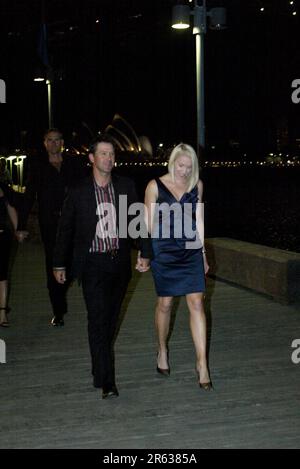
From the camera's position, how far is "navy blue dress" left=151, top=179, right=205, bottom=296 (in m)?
6.05

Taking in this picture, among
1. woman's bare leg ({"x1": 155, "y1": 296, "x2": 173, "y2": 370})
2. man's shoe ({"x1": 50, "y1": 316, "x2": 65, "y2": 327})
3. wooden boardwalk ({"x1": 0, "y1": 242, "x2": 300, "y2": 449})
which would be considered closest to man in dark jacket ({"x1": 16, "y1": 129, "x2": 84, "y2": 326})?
man's shoe ({"x1": 50, "y1": 316, "x2": 65, "y2": 327})

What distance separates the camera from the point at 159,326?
6.42 metres

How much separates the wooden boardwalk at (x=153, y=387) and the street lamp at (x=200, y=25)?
4615 mm

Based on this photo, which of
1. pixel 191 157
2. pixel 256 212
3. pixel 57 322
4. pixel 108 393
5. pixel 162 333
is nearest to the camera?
pixel 108 393

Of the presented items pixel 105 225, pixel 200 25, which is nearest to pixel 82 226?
pixel 105 225

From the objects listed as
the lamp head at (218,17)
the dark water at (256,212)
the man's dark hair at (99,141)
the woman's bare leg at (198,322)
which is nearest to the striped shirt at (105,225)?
the man's dark hair at (99,141)

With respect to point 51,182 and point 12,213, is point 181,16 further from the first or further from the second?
point 12,213

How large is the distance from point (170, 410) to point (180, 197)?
5.30 feet

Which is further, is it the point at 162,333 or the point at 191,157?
the point at 162,333

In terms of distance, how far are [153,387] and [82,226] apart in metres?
1.36

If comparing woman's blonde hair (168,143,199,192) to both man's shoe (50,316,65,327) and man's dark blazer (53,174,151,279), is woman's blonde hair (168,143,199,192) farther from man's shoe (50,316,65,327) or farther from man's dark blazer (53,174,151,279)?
man's shoe (50,316,65,327)

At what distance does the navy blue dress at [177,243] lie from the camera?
19.8ft

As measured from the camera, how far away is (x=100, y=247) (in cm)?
588
